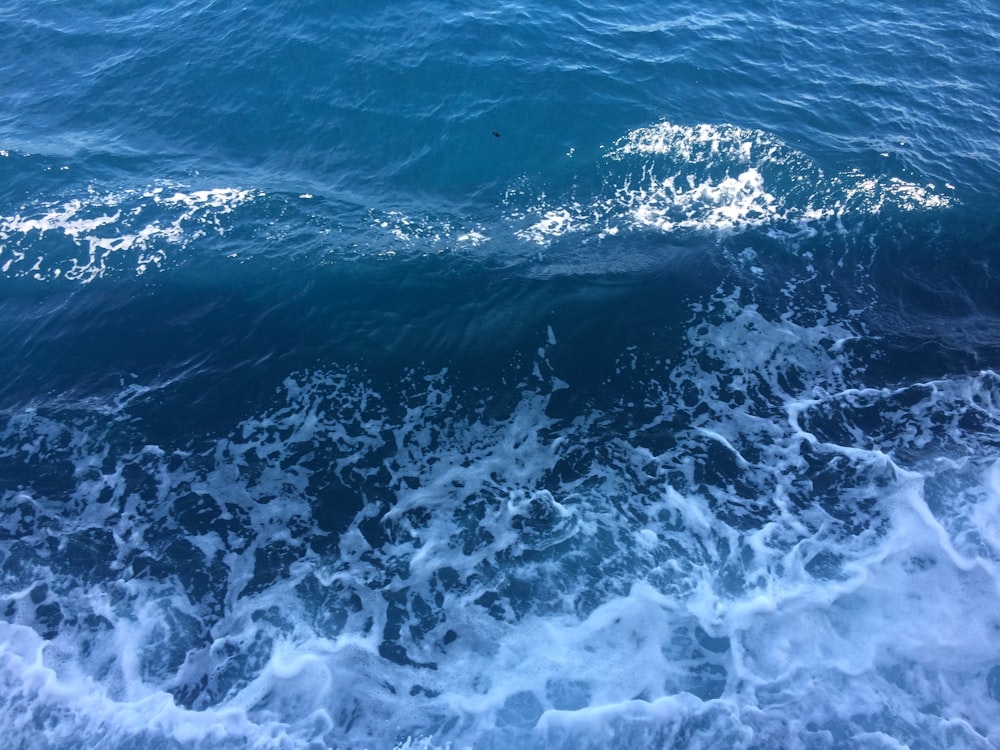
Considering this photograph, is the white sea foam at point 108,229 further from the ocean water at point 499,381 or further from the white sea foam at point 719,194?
the white sea foam at point 719,194

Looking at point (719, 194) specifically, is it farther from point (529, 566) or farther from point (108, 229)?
point (108, 229)

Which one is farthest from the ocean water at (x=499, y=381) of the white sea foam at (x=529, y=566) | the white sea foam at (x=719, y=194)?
the white sea foam at (x=719, y=194)

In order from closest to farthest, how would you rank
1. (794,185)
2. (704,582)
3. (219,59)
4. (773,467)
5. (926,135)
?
A: 1. (704,582)
2. (773,467)
3. (794,185)
4. (926,135)
5. (219,59)

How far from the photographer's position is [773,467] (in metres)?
27.9

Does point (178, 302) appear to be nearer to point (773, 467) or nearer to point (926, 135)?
point (773, 467)

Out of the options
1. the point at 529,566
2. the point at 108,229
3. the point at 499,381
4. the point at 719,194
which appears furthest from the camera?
the point at 719,194

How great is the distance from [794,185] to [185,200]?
1511 inches

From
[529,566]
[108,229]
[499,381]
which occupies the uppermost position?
[108,229]

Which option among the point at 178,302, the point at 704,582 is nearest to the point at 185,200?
the point at 178,302

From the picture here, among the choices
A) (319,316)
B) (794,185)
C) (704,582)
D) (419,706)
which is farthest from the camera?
(794,185)

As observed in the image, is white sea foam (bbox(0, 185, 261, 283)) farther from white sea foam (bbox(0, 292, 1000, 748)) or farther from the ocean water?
white sea foam (bbox(0, 292, 1000, 748))

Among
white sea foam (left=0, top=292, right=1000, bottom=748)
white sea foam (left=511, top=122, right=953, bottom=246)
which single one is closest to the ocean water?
white sea foam (left=0, top=292, right=1000, bottom=748)

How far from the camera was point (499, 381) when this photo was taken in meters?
30.7

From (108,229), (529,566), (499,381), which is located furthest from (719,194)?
(108,229)
